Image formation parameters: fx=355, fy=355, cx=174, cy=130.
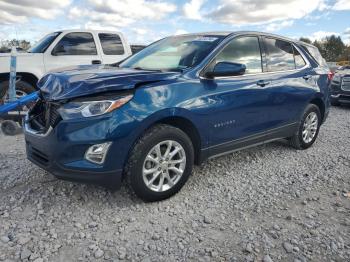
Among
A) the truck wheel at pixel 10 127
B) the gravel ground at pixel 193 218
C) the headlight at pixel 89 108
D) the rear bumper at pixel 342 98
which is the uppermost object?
the headlight at pixel 89 108

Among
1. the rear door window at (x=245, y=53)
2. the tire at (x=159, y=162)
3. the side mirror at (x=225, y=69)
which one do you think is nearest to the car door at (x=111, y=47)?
the rear door window at (x=245, y=53)

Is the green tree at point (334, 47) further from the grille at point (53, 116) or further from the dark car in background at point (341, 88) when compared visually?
the grille at point (53, 116)

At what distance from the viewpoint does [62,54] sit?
8000 millimetres

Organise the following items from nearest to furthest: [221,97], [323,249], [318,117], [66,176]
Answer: [323,249]
[66,176]
[221,97]
[318,117]

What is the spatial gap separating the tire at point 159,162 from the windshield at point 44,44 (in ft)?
18.3

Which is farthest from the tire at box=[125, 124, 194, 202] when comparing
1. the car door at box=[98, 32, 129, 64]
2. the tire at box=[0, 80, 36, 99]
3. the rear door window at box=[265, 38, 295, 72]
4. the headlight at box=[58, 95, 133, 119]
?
the car door at box=[98, 32, 129, 64]

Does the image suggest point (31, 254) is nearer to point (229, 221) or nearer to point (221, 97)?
point (229, 221)

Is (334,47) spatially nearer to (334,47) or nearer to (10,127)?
(334,47)

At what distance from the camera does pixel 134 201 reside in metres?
3.52

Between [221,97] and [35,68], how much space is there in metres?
5.19

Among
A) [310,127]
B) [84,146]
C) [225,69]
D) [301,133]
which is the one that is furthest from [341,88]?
[84,146]

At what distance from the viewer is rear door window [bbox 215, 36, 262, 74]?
4061 mm

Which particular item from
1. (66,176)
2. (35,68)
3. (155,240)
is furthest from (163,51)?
(35,68)

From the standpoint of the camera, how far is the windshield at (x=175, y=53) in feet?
12.8
